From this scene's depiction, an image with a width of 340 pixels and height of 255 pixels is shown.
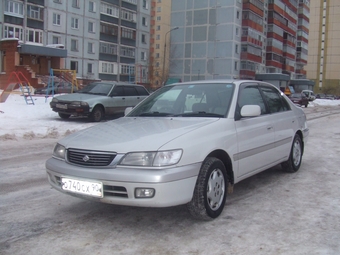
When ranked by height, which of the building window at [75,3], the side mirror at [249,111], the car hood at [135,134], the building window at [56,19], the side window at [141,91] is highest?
the building window at [75,3]

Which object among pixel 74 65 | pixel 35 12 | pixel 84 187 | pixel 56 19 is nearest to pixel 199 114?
pixel 84 187

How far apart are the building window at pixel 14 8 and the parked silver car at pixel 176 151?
37956 mm

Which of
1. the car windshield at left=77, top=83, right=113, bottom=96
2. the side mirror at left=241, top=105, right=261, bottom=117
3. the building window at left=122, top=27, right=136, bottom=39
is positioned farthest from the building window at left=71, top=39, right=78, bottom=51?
the side mirror at left=241, top=105, right=261, bottom=117

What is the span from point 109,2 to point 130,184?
50017 mm

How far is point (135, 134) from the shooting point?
12.6 ft

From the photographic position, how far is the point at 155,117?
4.68 metres

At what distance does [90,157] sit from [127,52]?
51287 mm

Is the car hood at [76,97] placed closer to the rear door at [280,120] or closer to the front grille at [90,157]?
the rear door at [280,120]

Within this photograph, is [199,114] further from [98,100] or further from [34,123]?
[98,100]

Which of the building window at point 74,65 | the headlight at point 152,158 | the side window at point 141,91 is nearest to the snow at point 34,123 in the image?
the side window at point 141,91

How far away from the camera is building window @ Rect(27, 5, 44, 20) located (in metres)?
39.7

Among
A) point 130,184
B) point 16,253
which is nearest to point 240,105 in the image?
point 130,184

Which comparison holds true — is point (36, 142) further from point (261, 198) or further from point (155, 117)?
point (261, 198)

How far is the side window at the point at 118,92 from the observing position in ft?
49.2
